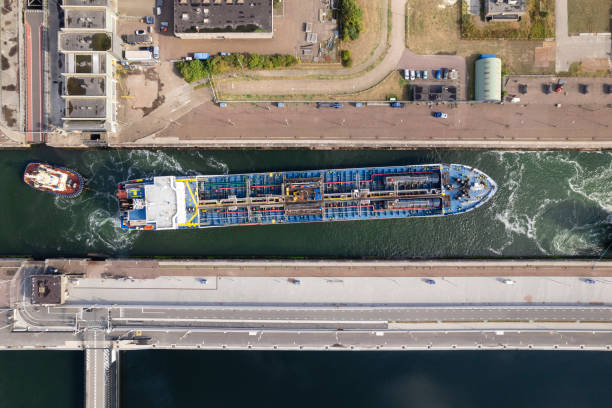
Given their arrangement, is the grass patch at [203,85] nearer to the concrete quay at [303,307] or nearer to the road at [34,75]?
the road at [34,75]

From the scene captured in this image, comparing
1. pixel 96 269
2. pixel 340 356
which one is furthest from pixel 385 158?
pixel 96 269

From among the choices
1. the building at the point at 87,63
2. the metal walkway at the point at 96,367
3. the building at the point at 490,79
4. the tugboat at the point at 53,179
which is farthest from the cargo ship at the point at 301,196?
the metal walkway at the point at 96,367

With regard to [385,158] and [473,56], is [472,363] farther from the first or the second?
[473,56]

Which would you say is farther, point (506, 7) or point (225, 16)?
point (506, 7)

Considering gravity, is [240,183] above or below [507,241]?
above

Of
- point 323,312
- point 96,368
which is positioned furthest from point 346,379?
point 96,368

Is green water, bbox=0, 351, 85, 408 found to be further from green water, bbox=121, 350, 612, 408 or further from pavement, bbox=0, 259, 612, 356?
green water, bbox=121, 350, 612, 408

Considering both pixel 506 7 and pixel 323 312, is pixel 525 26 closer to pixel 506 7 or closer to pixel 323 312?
pixel 506 7

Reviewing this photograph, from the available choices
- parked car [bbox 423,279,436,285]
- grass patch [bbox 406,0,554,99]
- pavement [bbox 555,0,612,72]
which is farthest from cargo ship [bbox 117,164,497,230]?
pavement [bbox 555,0,612,72]
